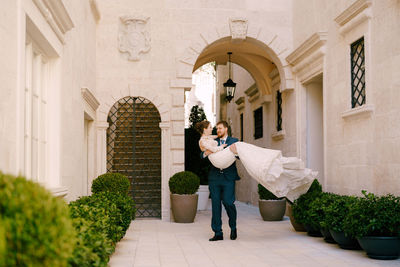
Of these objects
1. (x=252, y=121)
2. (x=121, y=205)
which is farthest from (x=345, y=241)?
(x=252, y=121)

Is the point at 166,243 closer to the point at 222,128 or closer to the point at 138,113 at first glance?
the point at 222,128

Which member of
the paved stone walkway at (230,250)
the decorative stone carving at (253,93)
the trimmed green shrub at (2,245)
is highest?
the decorative stone carving at (253,93)

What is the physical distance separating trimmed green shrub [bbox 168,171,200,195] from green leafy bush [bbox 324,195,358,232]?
4.09 metres

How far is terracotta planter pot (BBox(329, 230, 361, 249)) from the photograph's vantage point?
6714 millimetres

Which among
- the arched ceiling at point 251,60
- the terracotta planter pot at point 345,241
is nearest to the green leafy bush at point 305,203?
the terracotta planter pot at point 345,241

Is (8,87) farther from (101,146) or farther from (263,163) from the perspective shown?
(101,146)

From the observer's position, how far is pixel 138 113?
11.9m

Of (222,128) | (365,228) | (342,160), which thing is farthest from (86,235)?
(342,160)

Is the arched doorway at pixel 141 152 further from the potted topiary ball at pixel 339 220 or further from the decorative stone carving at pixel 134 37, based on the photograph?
the potted topiary ball at pixel 339 220

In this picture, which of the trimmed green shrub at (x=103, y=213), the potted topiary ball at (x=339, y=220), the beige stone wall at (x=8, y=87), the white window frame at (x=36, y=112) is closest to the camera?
the beige stone wall at (x=8, y=87)

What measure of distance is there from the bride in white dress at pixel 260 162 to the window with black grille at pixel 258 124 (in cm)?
700

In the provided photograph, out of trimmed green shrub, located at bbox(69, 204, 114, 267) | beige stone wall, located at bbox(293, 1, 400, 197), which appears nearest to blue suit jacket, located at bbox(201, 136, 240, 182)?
beige stone wall, located at bbox(293, 1, 400, 197)

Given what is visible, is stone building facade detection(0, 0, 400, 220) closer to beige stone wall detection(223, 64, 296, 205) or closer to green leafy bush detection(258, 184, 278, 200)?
beige stone wall detection(223, 64, 296, 205)

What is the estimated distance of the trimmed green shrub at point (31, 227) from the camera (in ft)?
7.16
